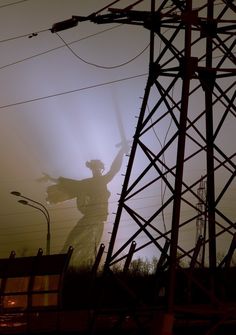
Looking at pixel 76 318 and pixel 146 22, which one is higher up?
pixel 146 22

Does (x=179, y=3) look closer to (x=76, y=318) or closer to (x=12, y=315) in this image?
(x=76, y=318)

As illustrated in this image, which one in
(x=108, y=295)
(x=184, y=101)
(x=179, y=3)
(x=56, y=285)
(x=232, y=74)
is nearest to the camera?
(x=184, y=101)

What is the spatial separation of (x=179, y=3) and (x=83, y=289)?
19101 mm

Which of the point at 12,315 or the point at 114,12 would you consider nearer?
the point at 114,12

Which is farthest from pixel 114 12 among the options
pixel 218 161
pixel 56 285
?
pixel 56 285

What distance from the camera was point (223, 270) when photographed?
17.5 metres

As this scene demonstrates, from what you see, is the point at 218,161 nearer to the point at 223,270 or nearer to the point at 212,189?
the point at 212,189

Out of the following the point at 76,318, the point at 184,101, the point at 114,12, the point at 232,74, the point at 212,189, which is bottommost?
the point at 76,318

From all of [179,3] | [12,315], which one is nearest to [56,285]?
[12,315]

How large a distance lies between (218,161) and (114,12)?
5.08 metres

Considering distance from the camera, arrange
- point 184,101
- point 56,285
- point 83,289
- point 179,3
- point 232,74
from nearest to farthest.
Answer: point 184,101, point 232,74, point 179,3, point 56,285, point 83,289

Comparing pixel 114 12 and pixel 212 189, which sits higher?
pixel 114 12

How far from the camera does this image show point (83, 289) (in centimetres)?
3306

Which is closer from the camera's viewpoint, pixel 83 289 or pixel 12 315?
pixel 12 315
